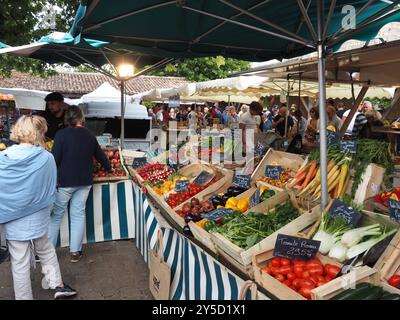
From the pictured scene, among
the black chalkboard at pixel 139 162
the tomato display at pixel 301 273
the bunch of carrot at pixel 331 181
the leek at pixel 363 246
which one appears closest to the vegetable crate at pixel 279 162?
the bunch of carrot at pixel 331 181

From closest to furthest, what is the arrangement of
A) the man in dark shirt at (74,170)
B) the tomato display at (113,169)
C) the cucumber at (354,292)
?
the cucumber at (354,292)
the man in dark shirt at (74,170)
the tomato display at (113,169)

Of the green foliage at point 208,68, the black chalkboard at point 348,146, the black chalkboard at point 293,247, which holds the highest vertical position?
the green foliage at point 208,68

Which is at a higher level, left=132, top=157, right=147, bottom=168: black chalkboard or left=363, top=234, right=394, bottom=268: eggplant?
left=132, top=157, right=147, bottom=168: black chalkboard

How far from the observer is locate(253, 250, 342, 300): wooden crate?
207 cm

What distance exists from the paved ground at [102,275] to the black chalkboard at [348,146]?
7.91 ft

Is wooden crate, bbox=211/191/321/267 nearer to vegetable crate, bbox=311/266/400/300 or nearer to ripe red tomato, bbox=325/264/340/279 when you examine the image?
ripe red tomato, bbox=325/264/340/279

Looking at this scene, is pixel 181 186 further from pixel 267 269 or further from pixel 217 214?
pixel 267 269

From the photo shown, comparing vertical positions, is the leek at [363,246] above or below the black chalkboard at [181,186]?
below

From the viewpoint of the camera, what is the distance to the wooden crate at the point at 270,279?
2074mm

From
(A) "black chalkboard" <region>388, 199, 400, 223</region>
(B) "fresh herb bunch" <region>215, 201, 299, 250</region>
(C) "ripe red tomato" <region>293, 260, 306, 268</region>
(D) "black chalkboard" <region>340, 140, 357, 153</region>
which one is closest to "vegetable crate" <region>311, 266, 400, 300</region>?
(C) "ripe red tomato" <region>293, 260, 306, 268</region>

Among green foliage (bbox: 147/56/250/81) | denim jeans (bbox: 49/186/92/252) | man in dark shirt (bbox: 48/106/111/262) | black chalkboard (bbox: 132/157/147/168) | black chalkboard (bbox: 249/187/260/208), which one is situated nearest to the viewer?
black chalkboard (bbox: 249/187/260/208)

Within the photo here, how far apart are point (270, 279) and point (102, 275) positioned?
2884 mm

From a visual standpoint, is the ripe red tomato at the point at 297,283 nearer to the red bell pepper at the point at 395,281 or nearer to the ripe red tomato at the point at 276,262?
the ripe red tomato at the point at 276,262

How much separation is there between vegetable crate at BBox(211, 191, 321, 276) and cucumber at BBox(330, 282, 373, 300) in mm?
590
